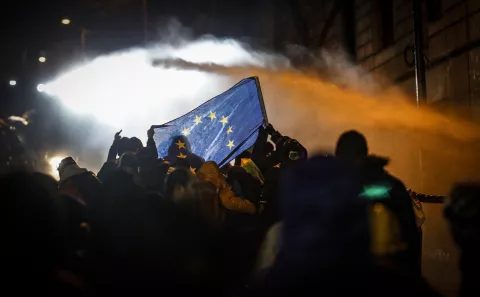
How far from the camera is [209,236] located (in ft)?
16.3

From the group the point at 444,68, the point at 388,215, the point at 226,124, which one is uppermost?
the point at 444,68

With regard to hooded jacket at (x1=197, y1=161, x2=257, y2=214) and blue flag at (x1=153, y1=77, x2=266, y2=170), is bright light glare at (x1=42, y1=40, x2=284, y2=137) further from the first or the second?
hooded jacket at (x1=197, y1=161, x2=257, y2=214)

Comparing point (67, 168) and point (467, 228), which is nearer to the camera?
point (467, 228)

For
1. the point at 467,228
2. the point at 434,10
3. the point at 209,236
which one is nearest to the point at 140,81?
the point at 434,10

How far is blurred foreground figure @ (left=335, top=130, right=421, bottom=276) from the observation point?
4438mm

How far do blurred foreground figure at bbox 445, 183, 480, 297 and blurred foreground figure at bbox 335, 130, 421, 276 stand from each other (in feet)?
1.12

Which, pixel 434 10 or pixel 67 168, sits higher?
pixel 434 10

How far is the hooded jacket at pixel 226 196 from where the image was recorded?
6289 mm

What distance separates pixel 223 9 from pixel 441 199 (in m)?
17.2

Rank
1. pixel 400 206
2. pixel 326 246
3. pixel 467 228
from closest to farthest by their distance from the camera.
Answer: pixel 326 246, pixel 467 228, pixel 400 206

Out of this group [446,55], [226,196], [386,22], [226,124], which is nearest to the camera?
[226,196]

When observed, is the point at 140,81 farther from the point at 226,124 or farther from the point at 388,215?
the point at 388,215

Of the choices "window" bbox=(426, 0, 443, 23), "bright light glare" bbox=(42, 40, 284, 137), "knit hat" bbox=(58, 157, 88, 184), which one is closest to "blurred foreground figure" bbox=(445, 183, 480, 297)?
"knit hat" bbox=(58, 157, 88, 184)

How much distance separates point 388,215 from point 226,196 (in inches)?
85.3
